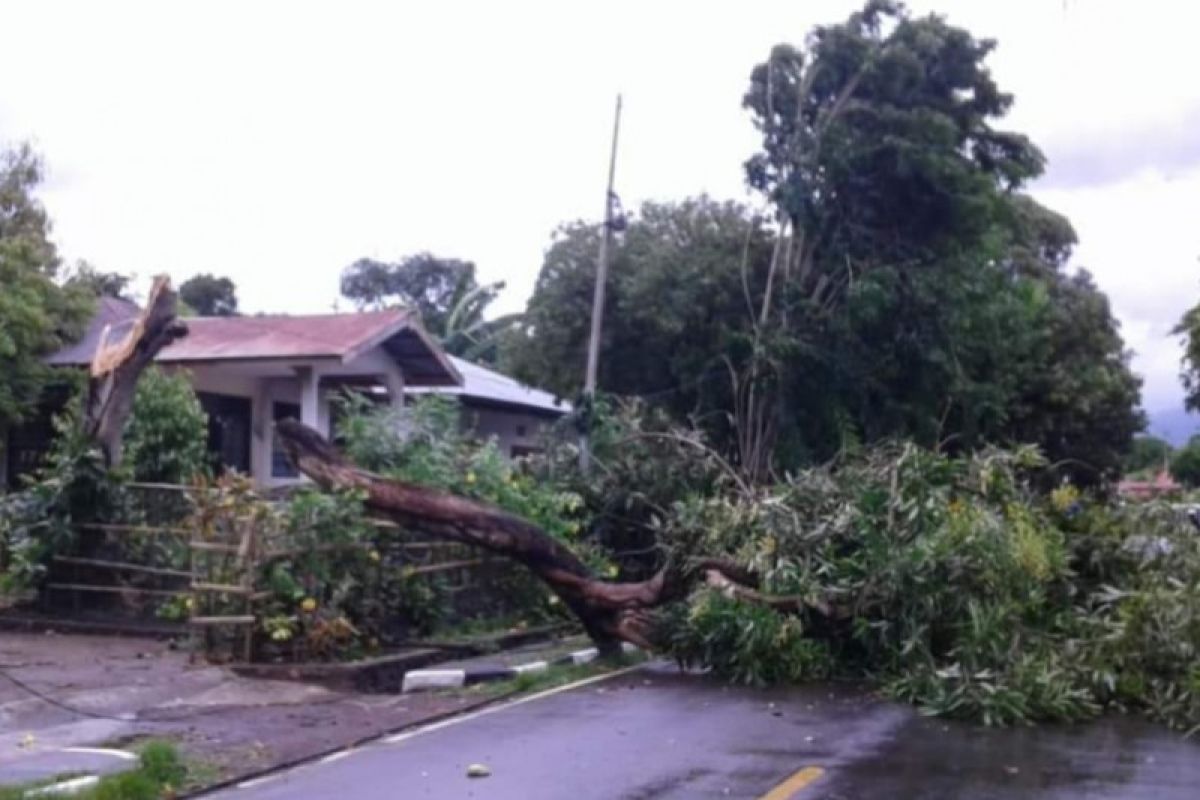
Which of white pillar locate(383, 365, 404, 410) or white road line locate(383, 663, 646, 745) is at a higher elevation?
white pillar locate(383, 365, 404, 410)

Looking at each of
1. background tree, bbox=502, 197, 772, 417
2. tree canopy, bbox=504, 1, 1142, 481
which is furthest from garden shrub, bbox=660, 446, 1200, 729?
background tree, bbox=502, 197, 772, 417

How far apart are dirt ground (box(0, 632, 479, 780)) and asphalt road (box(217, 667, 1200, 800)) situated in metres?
0.54

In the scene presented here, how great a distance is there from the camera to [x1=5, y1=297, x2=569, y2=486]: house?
26391 millimetres

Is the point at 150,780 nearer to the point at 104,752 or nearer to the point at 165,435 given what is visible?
the point at 104,752

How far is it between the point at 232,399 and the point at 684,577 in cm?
1357

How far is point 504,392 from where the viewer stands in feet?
120

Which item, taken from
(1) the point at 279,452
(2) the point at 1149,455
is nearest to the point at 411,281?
(2) the point at 1149,455

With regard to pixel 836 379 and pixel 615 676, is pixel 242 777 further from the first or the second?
pixel 836 379

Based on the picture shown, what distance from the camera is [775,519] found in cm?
1794

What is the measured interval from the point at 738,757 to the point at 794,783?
1112 millimetres

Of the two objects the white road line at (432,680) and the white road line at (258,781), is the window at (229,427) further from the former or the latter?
the white road line at (258,781)

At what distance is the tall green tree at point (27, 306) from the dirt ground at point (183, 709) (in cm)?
779

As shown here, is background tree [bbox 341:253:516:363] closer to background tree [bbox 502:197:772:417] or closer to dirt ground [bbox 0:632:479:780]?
Answer: background tree [bbox 502:197:772:417]

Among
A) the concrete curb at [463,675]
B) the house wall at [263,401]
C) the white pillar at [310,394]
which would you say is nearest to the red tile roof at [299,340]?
the white pillar at [310,394]
